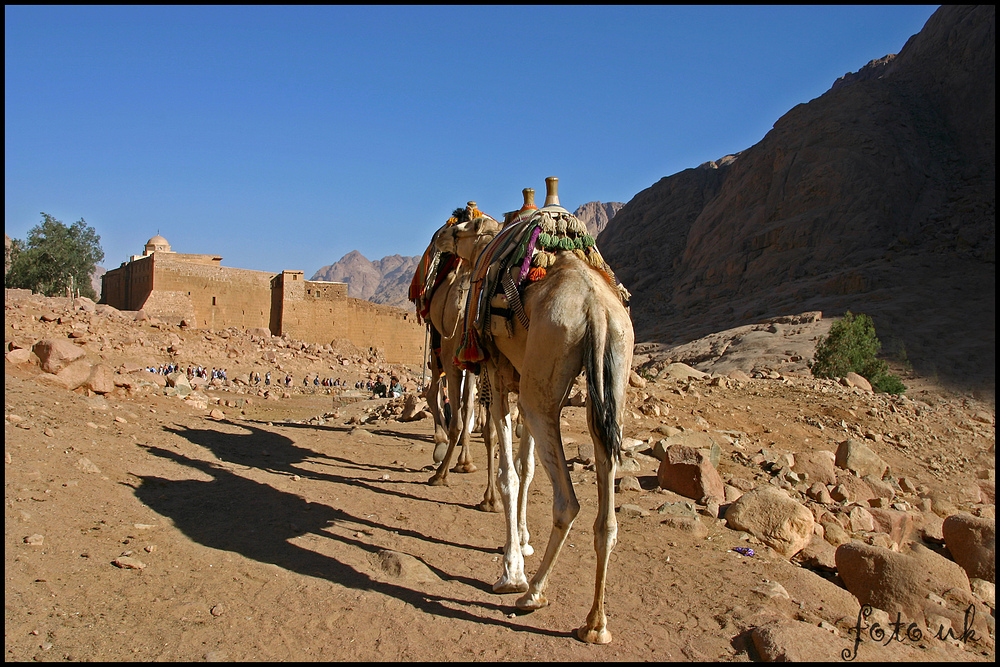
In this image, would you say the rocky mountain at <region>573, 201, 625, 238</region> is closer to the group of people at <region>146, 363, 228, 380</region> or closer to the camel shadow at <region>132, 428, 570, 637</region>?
the group of people at <region>146, 363, 228, 380</region>

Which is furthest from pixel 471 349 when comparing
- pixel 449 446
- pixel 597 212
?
pixel 597 212

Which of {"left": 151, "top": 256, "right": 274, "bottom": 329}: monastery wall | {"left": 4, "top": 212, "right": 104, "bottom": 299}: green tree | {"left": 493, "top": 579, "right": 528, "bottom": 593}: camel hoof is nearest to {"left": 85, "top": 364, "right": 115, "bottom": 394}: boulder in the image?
{"left": 493, "top": 579, "right": 528, "bottom": 593}: camel hoof

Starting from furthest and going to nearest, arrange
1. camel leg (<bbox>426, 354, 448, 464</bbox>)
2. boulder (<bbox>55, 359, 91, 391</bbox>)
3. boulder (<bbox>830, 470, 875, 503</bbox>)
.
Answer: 1. boulder (<bbox>55, 359, 91, 391</bbox>)
2. camel leg (<bbox>426, 354, 448, 464</bbox>)
3. boulder (<bbox>830, 470, 875, 503</bbox>)

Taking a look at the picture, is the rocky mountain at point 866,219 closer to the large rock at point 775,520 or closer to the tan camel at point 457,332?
the large rock at point 775,520

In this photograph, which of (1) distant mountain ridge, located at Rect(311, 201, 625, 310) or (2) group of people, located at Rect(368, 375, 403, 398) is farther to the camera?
(1) distant mountain ridge, located at Rect(311, 201, 625, 310)

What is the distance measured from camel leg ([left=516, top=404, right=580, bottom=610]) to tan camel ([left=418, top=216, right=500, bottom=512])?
6.90ft

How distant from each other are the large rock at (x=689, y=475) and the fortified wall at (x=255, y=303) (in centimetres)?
2988

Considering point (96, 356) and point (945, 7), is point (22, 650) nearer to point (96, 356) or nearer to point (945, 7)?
point (96, 356)

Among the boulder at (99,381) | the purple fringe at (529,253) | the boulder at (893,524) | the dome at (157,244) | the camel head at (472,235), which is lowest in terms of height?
the boulder at (893,524)

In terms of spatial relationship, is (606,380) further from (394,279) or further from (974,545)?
(394,279)

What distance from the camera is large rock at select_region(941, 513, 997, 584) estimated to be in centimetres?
540

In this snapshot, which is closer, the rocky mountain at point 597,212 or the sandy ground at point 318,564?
the sandy ground at point 318,564

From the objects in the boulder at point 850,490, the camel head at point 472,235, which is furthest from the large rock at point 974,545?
the camel head at point 472,235

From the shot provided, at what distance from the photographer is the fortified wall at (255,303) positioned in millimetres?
32625
